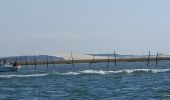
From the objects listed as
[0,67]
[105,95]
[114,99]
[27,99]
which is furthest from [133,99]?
[0,67]

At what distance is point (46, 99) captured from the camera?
49062 millimetres

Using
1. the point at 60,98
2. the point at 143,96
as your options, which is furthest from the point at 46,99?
the point at 143,96

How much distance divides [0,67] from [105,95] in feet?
307

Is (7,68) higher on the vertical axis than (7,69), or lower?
higher

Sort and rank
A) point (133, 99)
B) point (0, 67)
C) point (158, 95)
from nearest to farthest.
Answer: point (133, 99)
point (158, 95)
point (0, 67)

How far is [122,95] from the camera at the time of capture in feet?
168

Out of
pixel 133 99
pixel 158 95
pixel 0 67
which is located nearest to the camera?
pixel 133 99

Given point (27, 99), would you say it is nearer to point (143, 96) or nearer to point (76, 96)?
point (76, 96)

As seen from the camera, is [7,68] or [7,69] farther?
[7,68]

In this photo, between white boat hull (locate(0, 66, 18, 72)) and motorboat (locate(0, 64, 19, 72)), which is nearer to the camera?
white boat hull (locate(0, 66, 18, 72))

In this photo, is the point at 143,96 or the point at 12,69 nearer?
the point at 143,96

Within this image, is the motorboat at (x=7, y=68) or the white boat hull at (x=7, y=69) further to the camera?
the motorboat at (x=7, y=68)

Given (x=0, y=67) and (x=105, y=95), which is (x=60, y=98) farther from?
(x=0, y=67)

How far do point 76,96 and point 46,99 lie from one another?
372 cm
